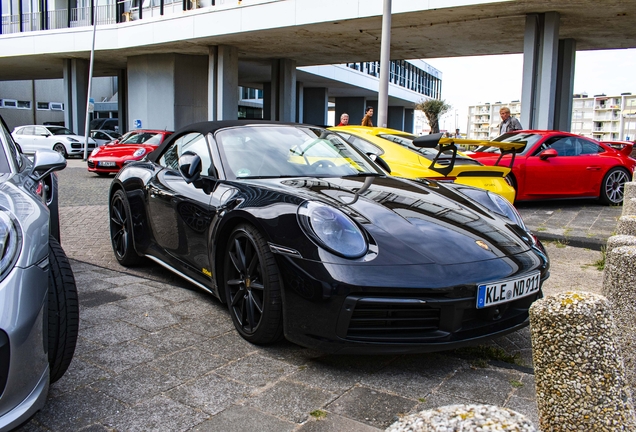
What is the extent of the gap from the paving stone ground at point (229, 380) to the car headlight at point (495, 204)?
0.79m

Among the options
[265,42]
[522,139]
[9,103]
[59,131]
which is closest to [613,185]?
[522,139]

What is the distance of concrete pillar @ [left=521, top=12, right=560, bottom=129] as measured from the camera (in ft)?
48.4

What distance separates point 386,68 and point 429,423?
9840mm

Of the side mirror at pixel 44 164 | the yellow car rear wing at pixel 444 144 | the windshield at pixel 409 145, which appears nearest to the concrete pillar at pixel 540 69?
the windshield at pixel 409 145

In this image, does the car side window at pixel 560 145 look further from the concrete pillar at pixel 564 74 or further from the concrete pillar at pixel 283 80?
the concrete pillar at pixel 283 80

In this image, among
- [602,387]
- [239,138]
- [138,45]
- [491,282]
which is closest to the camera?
[602,387]

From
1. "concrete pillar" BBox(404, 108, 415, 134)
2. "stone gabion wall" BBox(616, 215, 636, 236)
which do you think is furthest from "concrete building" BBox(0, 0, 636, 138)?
"concrete pillar" BBox(404, 108, 415, 134)

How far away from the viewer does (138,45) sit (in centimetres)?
2266

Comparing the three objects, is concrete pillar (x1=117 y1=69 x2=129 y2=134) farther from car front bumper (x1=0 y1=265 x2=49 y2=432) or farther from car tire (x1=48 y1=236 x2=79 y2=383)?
car front bumper (x1=0 y1=265 x2=49 y2=432)

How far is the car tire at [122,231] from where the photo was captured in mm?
4771

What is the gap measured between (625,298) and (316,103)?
38.1 metres

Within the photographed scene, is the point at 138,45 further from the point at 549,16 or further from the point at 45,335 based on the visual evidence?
the point at 45,335

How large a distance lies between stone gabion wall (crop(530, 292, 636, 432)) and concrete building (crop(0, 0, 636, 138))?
45.3 ft

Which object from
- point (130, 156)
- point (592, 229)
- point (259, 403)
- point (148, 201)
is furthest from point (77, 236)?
point (130, 156)
